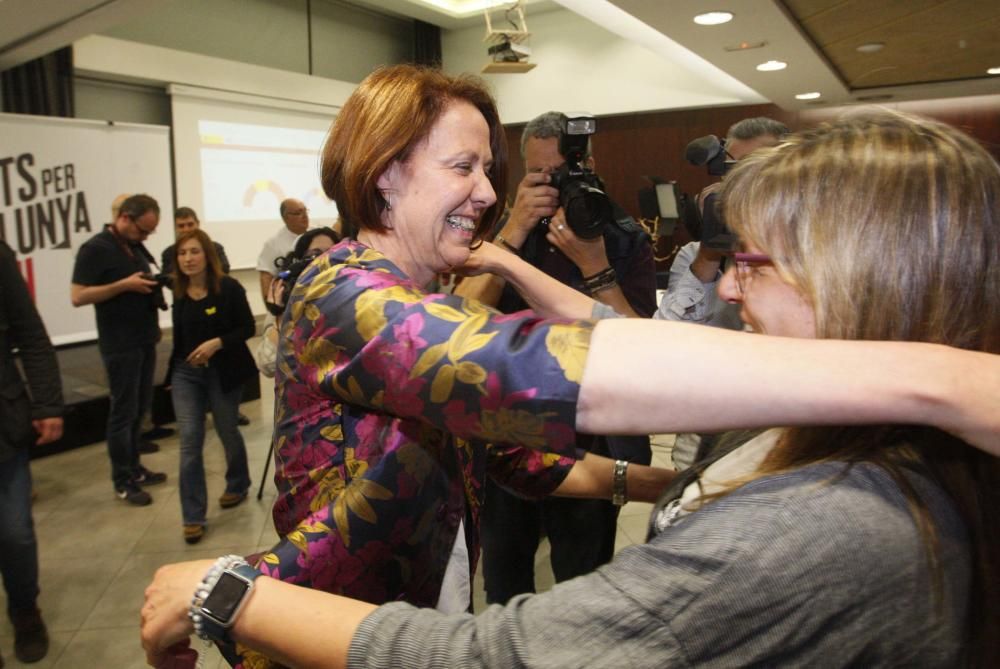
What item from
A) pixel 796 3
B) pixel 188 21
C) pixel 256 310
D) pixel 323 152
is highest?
pixel 188 21

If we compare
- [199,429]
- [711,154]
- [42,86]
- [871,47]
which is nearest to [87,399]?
[199,429]

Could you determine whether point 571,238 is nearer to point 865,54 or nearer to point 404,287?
point 404,287

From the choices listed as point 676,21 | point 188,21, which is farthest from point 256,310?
point 676,21

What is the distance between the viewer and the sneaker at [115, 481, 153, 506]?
3738 millimetres

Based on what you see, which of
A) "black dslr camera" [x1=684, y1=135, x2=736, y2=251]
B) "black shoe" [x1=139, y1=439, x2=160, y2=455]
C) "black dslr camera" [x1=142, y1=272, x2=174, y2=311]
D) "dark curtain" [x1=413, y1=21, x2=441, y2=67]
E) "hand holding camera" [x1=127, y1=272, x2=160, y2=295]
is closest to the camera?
"black dslr camera" [x1=684, y1=135, x2=736, y2=251]

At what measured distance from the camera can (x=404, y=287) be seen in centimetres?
76

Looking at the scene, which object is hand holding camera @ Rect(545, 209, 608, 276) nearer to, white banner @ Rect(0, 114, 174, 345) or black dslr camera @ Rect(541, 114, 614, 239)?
black dslr camera @ Rect(541, 114, 614, 239)

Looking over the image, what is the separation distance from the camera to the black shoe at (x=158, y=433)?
16.0 ft

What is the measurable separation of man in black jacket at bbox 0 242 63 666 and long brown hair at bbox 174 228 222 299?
1.11 m

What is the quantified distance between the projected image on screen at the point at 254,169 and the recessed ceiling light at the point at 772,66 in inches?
172

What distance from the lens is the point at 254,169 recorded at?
25.0 ft

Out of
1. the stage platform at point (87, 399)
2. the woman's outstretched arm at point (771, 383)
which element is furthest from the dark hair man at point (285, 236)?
the woman's outstretched arm at point (771, 383)

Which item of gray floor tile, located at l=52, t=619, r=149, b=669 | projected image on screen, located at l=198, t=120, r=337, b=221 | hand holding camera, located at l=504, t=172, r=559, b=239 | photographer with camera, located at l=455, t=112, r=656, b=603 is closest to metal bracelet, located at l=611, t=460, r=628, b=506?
photographer with camera, located at l=455, t=112, r=656, b=603

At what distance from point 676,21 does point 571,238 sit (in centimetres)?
267
